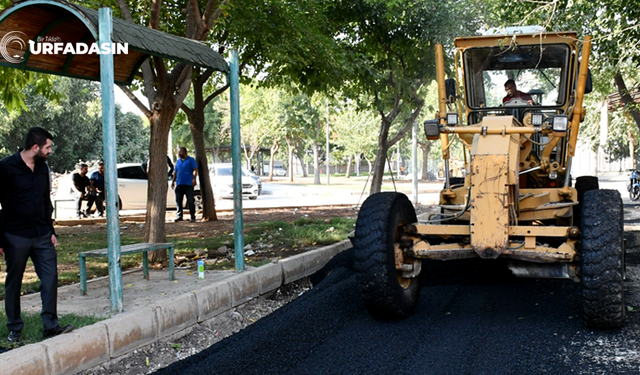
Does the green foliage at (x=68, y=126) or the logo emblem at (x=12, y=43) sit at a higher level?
the green foliage at (x=68, y=126)

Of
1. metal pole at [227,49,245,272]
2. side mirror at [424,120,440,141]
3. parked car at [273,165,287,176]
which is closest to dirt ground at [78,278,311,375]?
metal pole at [227,49,245,272]

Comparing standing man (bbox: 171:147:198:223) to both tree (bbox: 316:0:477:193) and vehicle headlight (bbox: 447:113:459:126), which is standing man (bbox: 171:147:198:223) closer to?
tree (bbox: 316:0:477:193)

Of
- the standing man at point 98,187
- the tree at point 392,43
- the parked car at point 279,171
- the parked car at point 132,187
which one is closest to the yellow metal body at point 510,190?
the tree at point 392,43

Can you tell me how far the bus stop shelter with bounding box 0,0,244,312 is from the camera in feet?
19.4

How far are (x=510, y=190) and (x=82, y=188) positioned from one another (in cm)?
1499

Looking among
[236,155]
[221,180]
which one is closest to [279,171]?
[221,180]

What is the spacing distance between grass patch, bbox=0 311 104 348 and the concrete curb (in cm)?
20

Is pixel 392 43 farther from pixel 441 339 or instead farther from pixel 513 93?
pixel 441 339

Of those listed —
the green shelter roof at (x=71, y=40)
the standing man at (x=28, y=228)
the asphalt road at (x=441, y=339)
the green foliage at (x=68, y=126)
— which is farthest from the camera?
the green foliage at (x=68, y=126)

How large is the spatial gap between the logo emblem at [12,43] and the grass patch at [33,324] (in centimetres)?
307

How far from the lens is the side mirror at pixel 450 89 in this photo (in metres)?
7.37

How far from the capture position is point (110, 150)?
235 inches

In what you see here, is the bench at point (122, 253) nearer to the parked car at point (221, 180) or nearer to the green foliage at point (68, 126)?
the parked car at point (221, 180)

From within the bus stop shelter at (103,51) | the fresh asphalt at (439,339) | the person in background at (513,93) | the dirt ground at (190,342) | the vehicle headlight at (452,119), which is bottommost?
the dirt ground at (190,342)
